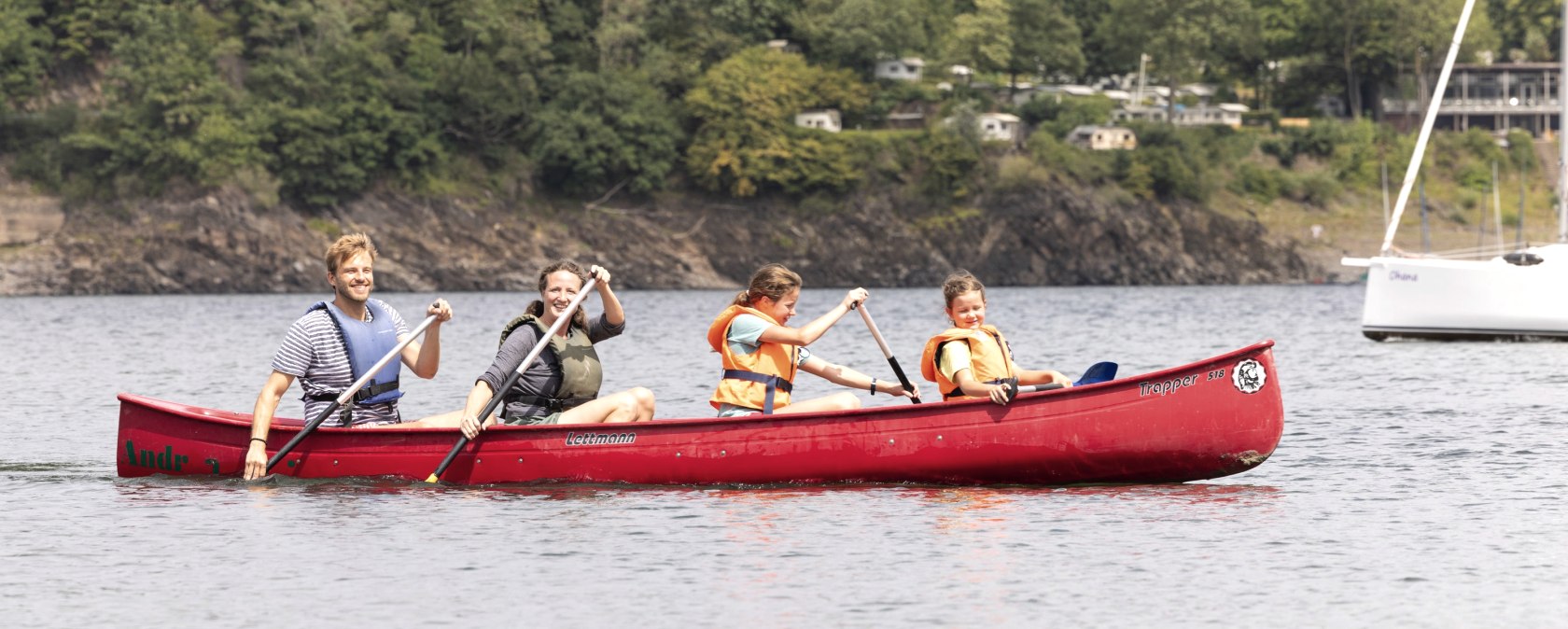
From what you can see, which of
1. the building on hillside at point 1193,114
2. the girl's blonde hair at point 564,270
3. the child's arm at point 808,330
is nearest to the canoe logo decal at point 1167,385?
the child's arm at point 808,330

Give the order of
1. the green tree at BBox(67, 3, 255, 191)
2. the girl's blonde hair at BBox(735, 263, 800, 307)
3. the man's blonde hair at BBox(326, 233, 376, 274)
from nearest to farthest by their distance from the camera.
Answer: the man's blonde hair at BBox(326, 233, 376, 274)
the girl's blonde hair at BBox(735, 263, 800, 307)
the green tree at BBox(67, 3, 255, 191)

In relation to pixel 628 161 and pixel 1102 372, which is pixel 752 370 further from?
pixel 628 161

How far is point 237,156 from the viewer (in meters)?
102

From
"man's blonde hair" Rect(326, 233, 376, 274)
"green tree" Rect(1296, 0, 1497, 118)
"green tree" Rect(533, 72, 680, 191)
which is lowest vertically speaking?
"man's blonde hair" Rect(326, 233, 376, 274)

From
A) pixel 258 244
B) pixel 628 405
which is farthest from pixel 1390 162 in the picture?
pixel 628 405

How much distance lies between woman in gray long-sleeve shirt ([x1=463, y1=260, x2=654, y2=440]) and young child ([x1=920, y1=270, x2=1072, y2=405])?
240 cm

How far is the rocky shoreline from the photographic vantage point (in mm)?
99812

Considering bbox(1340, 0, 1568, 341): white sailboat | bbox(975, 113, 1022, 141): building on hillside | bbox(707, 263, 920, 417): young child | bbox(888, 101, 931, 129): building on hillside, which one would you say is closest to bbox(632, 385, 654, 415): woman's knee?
bbox(707, 263, 920, 417): young child

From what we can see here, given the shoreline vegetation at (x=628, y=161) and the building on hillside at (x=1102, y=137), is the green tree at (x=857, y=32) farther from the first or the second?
the building on hillside at (x=1102, y=137)

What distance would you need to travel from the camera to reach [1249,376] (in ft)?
51.2

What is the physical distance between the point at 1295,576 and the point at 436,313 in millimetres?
6541

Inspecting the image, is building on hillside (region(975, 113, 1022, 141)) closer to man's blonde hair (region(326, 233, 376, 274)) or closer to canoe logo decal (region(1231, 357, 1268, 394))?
canoe logo decal (region(1231, 357, 1268, 394))

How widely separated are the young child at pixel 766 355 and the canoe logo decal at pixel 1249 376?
2.73 metres

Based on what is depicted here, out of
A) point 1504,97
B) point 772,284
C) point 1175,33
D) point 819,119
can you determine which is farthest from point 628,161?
point 772,284
